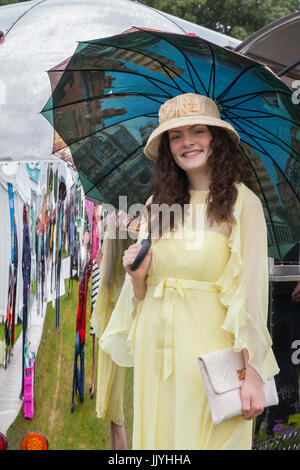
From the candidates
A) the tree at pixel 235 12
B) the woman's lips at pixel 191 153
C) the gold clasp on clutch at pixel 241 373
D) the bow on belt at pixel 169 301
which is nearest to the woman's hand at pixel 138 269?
the bow on belt at pixel 169 301

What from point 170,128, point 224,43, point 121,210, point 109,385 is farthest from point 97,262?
point 224,43

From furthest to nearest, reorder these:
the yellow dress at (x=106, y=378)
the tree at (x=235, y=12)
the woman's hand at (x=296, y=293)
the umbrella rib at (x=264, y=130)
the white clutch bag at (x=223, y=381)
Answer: the tree at (x=235, y=12)
the woman's hand at (x=296, y=293)
the yellow dress at (x=106, y=378)
the umbrella rib at (x=264, y=130)
the white clutch bag at (x=223, y=381)

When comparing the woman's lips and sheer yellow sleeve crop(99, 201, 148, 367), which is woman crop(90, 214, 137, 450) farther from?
the woman's lips

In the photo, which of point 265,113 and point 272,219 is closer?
point 265,113

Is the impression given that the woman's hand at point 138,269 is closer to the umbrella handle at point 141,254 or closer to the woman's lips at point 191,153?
the umbrella handle at point 141,254

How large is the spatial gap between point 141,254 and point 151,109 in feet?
2.92

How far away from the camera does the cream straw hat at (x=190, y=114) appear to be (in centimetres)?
263

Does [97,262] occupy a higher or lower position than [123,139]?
lower

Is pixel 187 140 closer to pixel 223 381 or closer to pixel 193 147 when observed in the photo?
pixel 193 147

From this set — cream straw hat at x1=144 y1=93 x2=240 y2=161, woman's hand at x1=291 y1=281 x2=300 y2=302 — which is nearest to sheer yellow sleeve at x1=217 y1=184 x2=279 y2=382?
cream straw hat at x1=144 y1=93 x2=240 y2=161

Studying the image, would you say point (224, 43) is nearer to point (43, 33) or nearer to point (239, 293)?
point (43, 33)

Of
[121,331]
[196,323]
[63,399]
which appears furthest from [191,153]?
[63,399]
